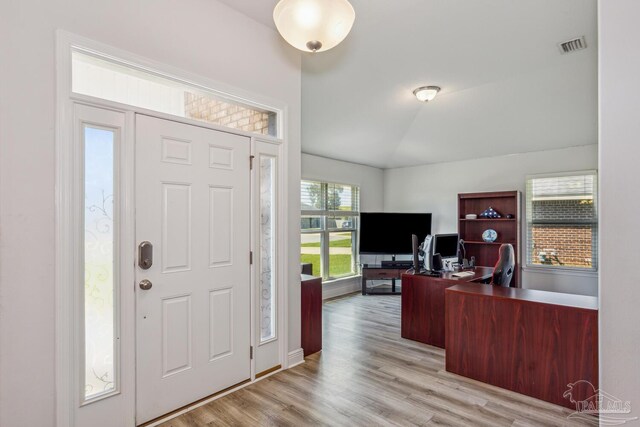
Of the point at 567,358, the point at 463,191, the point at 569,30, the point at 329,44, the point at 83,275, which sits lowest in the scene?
the point at 567,358

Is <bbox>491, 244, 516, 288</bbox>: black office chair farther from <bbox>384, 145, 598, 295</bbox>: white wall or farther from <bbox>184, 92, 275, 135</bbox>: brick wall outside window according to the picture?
<bbox>184, 92, 275, 135</bbox>: brick wall outside window

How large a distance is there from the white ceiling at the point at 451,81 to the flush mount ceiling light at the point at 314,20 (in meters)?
A: 0.76

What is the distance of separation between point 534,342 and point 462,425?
0.88 m

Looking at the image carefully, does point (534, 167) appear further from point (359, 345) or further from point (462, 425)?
point (462, 425)

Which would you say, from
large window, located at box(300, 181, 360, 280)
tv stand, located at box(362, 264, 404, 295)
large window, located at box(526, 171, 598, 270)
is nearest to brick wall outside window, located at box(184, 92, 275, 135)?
large window, located at box(300, 181, 360, 280)

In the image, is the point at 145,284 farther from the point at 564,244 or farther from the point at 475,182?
the point at 564,244

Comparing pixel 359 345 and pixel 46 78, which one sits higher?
pixel 46 78

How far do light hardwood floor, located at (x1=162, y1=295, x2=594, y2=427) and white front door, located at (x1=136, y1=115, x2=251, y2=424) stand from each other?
0.85 feet

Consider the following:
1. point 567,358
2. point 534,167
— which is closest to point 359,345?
point 567,358

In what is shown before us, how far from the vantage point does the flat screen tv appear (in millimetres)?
6191

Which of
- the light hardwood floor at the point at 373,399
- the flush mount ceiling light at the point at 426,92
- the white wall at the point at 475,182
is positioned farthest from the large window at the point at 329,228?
the light hardwood floor at the point at 373,399

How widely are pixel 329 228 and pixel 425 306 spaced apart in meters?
2.65

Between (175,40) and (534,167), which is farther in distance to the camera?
(534,167)

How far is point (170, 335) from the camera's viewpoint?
2363mm
